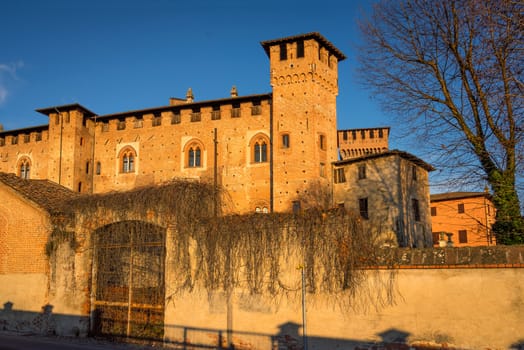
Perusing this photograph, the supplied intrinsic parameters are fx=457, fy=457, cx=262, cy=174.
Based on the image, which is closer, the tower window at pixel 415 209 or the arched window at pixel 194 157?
the tower window at pixel 415 209

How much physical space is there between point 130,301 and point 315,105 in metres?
18.5

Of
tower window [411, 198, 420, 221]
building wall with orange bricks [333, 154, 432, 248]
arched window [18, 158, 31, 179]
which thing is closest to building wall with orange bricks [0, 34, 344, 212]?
arched window [18, 158, 31, 179]

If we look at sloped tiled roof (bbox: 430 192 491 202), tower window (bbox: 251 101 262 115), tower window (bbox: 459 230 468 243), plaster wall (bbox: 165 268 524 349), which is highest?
tower window (bbox: 251 101 262 115)

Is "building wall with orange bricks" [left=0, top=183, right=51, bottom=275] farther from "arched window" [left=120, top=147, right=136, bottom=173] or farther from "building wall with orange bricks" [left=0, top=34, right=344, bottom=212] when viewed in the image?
"arched window" [left=120, top=147, right=136, bottom=173]

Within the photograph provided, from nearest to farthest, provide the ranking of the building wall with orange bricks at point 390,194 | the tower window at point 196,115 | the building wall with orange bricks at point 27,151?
1. the building wall with orange bricks at point 390,194
2. the tower window at point 196,115
3. the building wall with orange bricks at point 27,151

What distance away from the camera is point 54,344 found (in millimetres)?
12070

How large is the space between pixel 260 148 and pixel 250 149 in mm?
689

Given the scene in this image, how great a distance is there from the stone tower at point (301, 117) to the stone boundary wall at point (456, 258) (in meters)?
17.4

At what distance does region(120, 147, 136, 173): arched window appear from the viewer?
33.5 m

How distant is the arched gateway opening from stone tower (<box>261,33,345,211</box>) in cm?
1446

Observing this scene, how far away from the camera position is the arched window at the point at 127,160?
110 feet

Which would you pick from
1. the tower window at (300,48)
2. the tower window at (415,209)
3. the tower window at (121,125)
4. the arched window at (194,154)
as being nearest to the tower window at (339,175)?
the tower window at (415,209)

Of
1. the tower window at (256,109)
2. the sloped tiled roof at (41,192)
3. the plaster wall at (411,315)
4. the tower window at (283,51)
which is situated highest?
the tower window at (283,51)

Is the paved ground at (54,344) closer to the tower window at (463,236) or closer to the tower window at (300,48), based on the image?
the tower window at (300,48)
